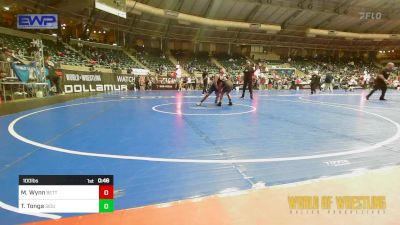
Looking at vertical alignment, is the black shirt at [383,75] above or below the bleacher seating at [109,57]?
below

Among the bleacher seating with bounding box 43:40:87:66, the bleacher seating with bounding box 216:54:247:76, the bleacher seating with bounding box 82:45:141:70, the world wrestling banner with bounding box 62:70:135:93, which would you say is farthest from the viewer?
the bleacher seating with bounding box 216:54:247:76

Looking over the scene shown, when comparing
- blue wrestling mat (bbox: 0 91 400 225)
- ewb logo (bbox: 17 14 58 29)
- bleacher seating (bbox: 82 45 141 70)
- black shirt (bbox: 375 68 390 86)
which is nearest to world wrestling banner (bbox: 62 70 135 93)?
ewb logo (bbox: 17 14 58 29)

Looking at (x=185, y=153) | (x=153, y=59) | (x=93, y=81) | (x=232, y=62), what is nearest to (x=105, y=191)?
(x=185, y=153)

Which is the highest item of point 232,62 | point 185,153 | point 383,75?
point 232,62

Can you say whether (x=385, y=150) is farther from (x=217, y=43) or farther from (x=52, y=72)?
(x=217, y=43)

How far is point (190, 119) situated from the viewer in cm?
743

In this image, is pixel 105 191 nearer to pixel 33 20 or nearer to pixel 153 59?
pixel 33 20

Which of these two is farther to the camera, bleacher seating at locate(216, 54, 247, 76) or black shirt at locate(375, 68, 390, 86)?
bleacher seating at locate(216, 54, 247, 76)

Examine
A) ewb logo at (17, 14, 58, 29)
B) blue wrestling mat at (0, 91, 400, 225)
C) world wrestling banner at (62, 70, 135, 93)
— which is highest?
ewb logo at (17, 14, 58, 29)

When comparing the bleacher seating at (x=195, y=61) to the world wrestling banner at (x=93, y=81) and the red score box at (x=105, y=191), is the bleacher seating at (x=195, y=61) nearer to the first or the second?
the world wrestling banner at (x=93, y=81)

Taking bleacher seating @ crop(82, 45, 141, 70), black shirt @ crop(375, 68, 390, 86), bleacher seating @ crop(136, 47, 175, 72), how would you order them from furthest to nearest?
bleacher seating @ crop(136, 47, 175, 72) < bleacher seating @ crop(82, 45, 141, 70) < black shirt @ crop(375, 68, 390, 86)
